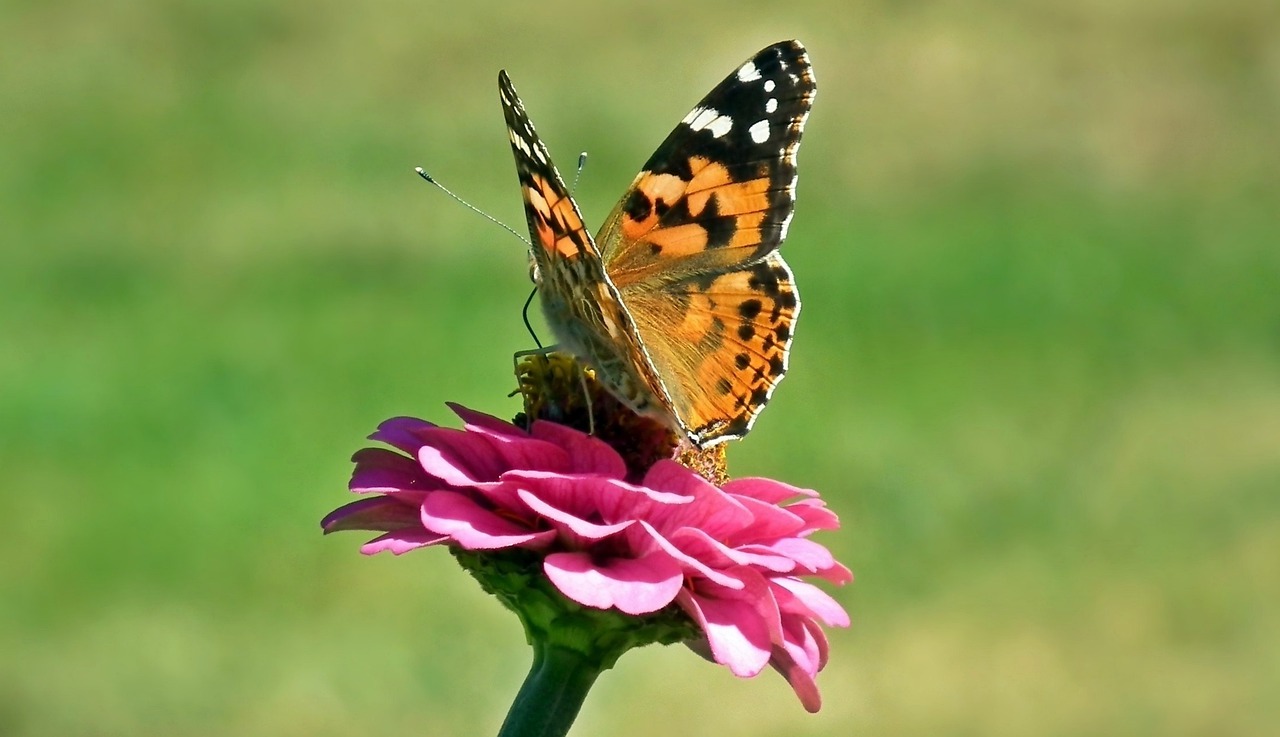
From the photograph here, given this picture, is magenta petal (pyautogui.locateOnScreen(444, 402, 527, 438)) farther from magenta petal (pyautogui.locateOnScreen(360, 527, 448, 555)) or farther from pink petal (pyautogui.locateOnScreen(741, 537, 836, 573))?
pink petal (pyautogui.locateOnScreen(741, 537, 836, 573))

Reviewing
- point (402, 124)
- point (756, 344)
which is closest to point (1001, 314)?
point (402, 124)

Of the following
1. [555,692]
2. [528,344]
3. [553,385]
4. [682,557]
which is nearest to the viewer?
[682,557]

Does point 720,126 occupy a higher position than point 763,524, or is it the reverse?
point 720,126

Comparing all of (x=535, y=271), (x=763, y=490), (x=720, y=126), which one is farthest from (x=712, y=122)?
(x=763, y=490)

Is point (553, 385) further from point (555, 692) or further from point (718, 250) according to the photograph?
point (555, 692)

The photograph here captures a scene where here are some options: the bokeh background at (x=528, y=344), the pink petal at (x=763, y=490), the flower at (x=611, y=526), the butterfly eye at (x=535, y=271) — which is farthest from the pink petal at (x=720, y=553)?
the bokeh background at (x=528, y=344)

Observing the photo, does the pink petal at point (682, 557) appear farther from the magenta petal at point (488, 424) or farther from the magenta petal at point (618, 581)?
the magenta petal at point (488, 424)

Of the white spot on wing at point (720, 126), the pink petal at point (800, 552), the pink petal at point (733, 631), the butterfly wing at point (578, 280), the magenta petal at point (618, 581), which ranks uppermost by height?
the white spot on wing at point (720, 126)
